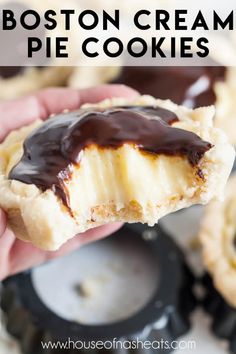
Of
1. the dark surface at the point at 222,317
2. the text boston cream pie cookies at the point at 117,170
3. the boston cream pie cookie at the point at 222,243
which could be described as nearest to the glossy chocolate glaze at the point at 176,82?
the boston cream pie cookie at the point at 222,243

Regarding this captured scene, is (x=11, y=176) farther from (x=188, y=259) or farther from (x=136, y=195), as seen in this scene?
(x=188, y=259)

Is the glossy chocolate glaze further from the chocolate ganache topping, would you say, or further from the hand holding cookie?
the chocolate ganache topping

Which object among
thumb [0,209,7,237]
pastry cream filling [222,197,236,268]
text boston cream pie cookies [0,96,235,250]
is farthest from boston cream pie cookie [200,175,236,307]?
thumb [0,209,7,237]

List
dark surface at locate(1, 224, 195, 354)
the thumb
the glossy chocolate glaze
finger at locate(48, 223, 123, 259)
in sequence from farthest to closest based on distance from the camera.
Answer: the glossy chocolate glaze → dark surface at locate(1, 224, 195, 354) → finger at locate(48, 223, 123, 259) → the thumb

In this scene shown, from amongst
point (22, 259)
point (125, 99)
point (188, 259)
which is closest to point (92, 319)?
point (22, 259)

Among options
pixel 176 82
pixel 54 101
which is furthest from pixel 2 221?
pixel 176 82
